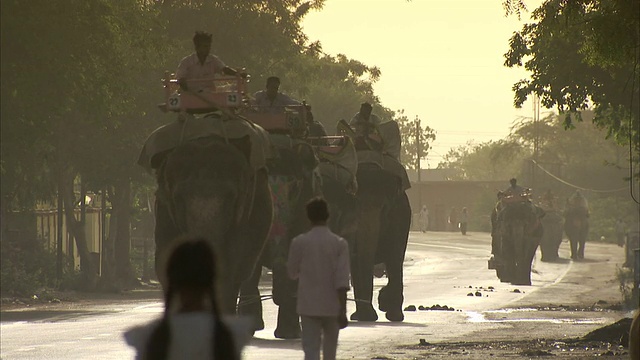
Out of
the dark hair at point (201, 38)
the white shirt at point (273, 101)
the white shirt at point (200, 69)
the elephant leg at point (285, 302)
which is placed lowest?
the elephant leg at point (285, 302)

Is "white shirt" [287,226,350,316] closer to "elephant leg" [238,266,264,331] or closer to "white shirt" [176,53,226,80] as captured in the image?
"white shirt" [176,53,226,80]

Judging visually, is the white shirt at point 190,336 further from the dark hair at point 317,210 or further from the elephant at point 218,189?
the elephant at point 218,189

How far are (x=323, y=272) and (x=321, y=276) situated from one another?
0.04 m

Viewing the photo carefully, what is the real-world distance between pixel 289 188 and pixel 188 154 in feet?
→ 10.3

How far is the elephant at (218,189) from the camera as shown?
1652 centimetres

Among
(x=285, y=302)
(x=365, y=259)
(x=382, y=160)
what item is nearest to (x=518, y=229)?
(x=382, y=160)

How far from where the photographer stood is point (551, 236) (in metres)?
58.5

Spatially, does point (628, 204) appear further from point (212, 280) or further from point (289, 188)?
point (212, 280)

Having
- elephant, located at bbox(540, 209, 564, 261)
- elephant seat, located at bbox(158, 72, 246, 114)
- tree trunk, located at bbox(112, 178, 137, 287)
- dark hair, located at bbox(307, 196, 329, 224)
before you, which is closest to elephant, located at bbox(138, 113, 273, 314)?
elephant seat, located at bbox(158, 72, 246, 114)

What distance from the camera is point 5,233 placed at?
1656 inches

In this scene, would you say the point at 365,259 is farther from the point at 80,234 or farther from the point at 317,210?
the point at 80,234

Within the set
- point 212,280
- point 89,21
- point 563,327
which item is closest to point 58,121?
point 89,21

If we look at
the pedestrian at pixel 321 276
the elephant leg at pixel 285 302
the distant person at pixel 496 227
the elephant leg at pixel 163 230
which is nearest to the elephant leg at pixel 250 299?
the elephant leg at pixel 285 302

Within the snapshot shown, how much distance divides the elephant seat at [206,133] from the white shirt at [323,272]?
335 centimetres
